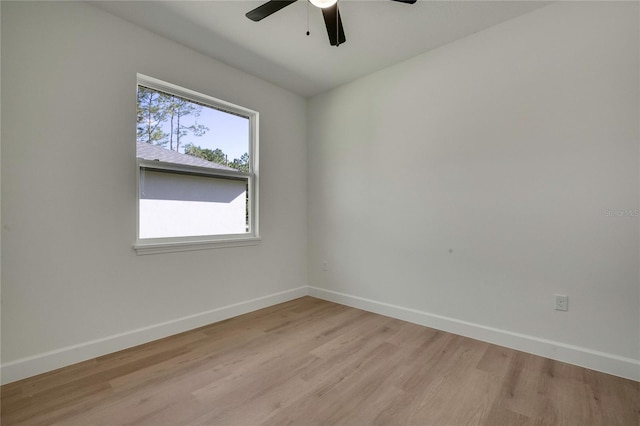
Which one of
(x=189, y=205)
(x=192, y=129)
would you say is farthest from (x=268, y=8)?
(x=189, y=205)

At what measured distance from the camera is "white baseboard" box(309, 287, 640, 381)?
6.38 ft

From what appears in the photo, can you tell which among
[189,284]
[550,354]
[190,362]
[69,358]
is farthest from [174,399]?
[550,354]

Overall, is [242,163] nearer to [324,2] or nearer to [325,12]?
[325,12]

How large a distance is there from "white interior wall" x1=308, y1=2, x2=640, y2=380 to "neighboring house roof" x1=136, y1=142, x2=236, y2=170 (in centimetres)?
170

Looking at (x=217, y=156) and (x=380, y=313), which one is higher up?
(x=217, y=156)

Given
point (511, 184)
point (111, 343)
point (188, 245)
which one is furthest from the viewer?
point (188, 245)

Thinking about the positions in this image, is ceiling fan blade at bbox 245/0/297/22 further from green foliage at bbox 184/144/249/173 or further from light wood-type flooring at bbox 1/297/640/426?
light wood-type flooring at bbox 1/297/640/426

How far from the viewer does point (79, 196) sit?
7.00 ft

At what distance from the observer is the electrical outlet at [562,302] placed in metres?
2.14

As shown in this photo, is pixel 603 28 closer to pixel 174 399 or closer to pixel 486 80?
pixel 486 80

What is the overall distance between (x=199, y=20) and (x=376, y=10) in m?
1.45

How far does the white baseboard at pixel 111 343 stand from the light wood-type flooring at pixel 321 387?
0.22ft

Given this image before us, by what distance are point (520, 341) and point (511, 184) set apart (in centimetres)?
128

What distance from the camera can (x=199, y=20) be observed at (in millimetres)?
2367
